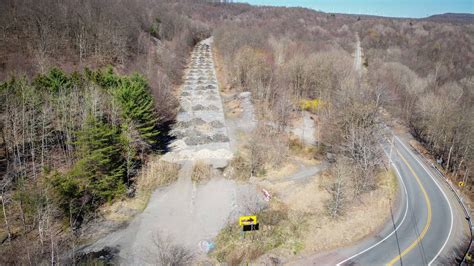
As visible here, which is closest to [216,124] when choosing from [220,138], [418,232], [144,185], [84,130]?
[220,138]

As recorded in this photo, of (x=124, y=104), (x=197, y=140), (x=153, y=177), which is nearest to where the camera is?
(x=124, y=104)

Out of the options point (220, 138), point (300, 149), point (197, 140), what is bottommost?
point (300, 149)

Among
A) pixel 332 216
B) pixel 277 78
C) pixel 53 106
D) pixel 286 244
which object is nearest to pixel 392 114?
pixel 277 78

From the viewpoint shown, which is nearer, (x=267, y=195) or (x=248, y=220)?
(x=248, y=220)

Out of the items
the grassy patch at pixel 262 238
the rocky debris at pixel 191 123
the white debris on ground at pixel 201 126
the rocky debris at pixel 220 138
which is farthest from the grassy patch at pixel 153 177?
the rocky debris at pixel 191 123

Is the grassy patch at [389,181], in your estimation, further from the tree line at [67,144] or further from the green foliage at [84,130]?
the green foliage at [84,130]

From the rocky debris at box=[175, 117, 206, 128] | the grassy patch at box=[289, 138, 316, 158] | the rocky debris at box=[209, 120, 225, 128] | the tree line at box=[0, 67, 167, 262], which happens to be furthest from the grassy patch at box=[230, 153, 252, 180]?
the rocky debris at box=[175, 117, 206, 128]

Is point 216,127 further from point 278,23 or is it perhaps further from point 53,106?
point 278,23

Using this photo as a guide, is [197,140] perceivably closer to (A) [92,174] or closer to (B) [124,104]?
(B) [124,104]
